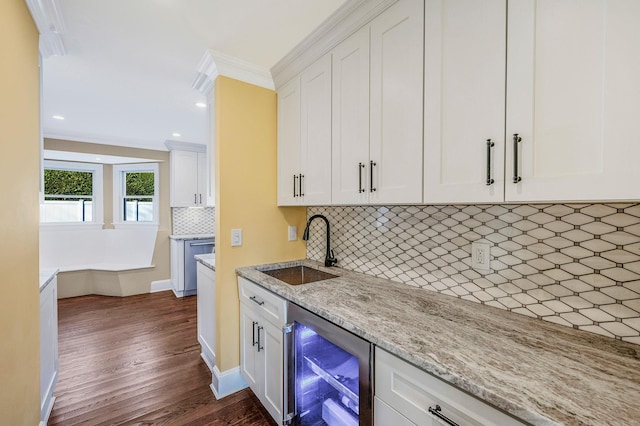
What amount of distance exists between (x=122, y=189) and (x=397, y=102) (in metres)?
5.26

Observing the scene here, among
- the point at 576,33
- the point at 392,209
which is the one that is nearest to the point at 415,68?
the point at 576,33

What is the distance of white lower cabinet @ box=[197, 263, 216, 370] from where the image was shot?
7.47ft

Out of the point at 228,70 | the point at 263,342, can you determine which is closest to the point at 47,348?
the point at 263,342

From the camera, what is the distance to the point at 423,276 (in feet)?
5.25

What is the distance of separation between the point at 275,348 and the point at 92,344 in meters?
2.49

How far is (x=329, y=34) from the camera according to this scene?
170 cm

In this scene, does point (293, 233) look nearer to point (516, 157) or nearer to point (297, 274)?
point (297, 274)

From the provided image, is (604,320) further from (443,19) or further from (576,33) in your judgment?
(443,19)

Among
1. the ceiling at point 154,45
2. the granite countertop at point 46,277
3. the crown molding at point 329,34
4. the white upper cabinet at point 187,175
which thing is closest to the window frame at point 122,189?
the white upper cabinet at point 187,175

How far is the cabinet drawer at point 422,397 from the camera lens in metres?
0.75

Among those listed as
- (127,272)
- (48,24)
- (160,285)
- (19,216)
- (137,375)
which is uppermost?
(48,24)

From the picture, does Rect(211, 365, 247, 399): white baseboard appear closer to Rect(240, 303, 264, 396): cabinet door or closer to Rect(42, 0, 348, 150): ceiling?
Rect(240, 303, 264, 396): cabinet door

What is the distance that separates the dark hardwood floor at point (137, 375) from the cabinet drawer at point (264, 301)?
2.47 ft

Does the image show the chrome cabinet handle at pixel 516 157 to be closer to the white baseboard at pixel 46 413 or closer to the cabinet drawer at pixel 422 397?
the cabinet drawer at pixel 422 397
